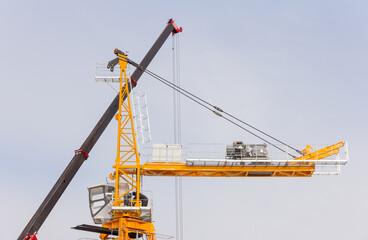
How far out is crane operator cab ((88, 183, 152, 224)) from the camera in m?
67.6

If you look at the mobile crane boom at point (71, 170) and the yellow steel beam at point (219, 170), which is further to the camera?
the yellow steel beam at point (219, 170)

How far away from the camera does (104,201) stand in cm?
6844

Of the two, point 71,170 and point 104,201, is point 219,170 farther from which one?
point 71,170

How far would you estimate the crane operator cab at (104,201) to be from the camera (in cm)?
6756

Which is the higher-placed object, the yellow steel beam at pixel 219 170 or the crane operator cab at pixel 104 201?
the yellow steel beam at pixel 219 170

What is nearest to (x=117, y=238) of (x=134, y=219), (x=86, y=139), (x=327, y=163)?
(x=134, y=219)

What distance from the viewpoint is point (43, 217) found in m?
65.8

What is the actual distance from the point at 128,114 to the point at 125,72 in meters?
5.38

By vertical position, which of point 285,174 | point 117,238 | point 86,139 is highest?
point 86,139

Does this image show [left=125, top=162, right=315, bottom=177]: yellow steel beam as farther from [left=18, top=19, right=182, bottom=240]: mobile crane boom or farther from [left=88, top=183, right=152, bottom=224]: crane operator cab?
[left=18, top=19, right=182, bottom=240]: mobile crane boom

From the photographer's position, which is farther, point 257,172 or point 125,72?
point 125,72

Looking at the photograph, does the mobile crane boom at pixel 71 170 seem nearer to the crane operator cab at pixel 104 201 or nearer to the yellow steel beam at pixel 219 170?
the crane operator cab at pixel 104 201

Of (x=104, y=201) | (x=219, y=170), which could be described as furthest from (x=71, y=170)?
(x=219, y=170)

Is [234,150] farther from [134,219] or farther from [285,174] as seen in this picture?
[134,219]
